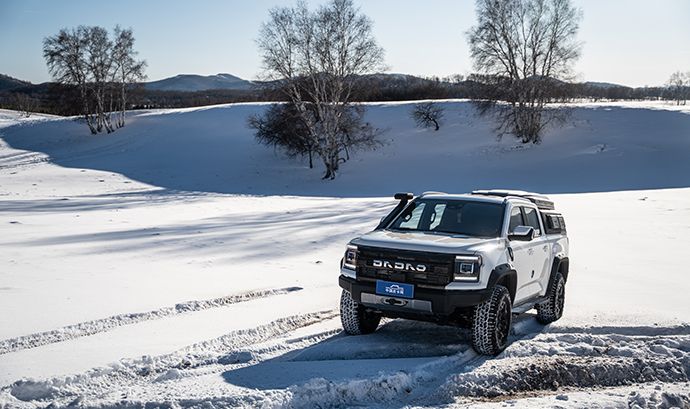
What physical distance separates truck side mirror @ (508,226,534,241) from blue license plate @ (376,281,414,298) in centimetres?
151

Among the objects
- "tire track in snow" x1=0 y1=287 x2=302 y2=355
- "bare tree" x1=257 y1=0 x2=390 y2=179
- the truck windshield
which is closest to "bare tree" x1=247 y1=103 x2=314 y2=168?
"bare tree" x1=257 y1=0 x2=390 y2=179

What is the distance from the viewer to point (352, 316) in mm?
5953

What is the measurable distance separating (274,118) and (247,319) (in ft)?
99.8

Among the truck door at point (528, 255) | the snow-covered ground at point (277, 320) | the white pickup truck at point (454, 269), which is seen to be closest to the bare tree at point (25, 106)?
the snow-covered ground at point (277, 320)

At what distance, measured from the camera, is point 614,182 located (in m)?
26.8

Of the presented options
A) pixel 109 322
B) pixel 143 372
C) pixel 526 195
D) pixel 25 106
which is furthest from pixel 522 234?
pixel 25 106

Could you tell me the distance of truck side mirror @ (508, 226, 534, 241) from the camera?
5.83m

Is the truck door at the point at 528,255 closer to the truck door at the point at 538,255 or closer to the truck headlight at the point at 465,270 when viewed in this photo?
the truck door at the point at 538,255

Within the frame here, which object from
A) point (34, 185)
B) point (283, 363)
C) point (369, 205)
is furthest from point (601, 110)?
point (283, 363)

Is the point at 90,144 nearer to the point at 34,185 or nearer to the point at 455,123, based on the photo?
the point at 34,185

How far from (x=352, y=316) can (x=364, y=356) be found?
0.59 m

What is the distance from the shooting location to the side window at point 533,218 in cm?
687

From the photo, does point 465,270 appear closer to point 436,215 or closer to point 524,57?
point 436,215

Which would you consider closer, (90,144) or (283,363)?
(283,363)
